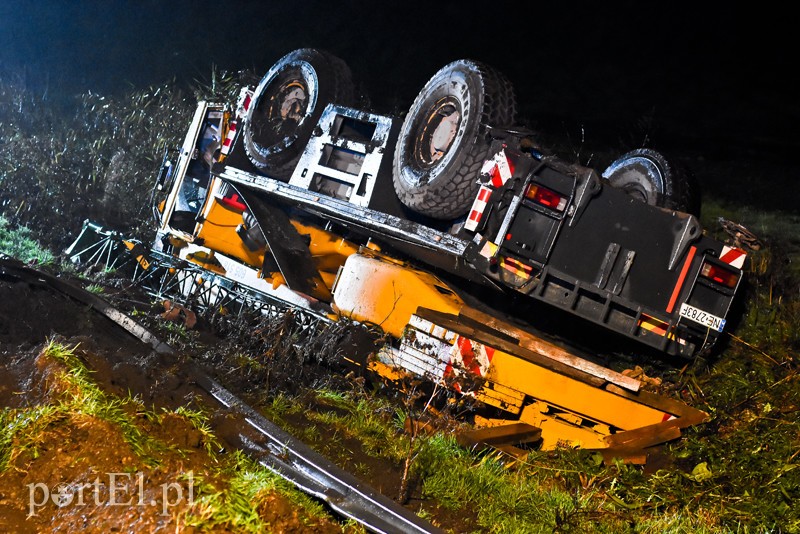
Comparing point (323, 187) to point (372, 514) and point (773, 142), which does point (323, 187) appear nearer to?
point (372, 514)

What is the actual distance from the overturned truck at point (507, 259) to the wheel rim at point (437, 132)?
0.01 metres

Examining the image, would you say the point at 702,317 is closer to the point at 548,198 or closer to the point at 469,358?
the point at 548,198

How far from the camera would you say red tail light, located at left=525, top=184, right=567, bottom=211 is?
5.09 m

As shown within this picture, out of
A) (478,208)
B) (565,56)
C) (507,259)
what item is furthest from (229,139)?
(565,56)

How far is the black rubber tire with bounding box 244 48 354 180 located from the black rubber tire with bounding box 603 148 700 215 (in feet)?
8.41

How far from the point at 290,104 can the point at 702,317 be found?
422 cm

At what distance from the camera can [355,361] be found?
5926mm

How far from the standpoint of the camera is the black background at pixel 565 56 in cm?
971

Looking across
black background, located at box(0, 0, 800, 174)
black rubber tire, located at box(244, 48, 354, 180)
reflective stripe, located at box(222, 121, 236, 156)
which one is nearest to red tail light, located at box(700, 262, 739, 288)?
black rubber tire, located at box(244, 48, 354, 180)

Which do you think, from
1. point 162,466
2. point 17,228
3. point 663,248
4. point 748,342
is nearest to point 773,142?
point 748,342

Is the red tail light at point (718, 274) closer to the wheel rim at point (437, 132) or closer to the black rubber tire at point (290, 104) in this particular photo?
the wheel rim at point (437, 132)

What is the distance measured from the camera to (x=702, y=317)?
17.2 feet

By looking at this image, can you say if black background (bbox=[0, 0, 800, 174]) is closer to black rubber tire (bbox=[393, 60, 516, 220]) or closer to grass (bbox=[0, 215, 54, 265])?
black rubber tire (bbox=[393, 60, 516, 220])

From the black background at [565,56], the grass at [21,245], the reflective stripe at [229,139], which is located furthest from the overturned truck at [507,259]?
the grass at [21,245]
